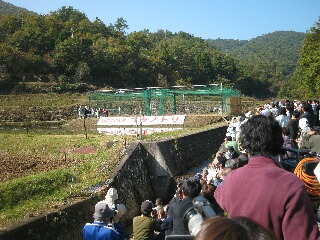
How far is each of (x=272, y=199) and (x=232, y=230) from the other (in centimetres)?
88

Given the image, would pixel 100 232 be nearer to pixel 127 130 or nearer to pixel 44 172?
pixel 44 172

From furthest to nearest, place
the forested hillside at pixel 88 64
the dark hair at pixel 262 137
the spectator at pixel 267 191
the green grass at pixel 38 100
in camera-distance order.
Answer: the forested hillside at pixel 88 64 < the green grass at pixel 38 100 < the dark hair at pixel 262 137 < the spectator at pixel 267 191

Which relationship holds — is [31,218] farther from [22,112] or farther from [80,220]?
[22,112]

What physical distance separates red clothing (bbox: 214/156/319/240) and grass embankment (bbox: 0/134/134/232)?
6086mm

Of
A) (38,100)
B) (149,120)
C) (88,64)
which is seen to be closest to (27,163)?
(149,120)

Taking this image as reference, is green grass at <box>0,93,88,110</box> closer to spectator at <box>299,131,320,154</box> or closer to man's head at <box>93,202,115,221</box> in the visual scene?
spectator at <box>299,131,320,154</box>

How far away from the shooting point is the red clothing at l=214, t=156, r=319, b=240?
221cm

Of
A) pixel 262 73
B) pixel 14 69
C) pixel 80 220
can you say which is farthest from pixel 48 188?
pixel 262 73

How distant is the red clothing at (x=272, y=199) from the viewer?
2.21 m

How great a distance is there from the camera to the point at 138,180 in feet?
45.0

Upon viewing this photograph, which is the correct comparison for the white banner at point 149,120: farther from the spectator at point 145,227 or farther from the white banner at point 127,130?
the spectator at point 145,227

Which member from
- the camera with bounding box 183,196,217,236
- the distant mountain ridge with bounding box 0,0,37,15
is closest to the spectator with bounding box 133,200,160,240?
the camera with bounding box 183,196,217,236

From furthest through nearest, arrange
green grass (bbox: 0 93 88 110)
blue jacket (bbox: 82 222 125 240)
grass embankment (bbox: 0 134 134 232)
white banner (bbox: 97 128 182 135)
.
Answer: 1. green grass (bbox: 0 93 88 110)
2. white banner (bbox: 97 128 182 135)
3. grass embankment (bbox: 0 134 134 232)
4. blue jacket (bbox: 82 222 125 240)

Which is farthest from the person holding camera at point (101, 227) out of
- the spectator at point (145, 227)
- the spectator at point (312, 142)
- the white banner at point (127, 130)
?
the white banner at point (127, 130)
